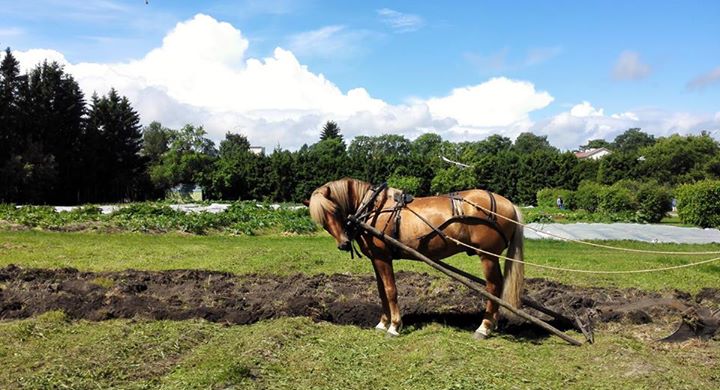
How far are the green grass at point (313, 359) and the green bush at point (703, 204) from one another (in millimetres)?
26020

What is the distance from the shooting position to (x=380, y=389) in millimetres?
5391

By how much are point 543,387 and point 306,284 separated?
5870mm

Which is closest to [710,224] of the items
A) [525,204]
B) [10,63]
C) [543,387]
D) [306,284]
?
[525,204]

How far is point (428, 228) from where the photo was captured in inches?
298

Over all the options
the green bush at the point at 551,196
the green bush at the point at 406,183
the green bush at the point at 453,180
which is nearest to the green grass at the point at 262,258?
the green bush at the point at 551,196

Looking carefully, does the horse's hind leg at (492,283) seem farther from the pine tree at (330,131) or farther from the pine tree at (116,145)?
the pine tree at (330,131)

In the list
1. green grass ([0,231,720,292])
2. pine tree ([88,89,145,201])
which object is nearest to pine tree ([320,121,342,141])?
pine tree ([88,89,145,201])

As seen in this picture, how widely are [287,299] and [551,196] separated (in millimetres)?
41732

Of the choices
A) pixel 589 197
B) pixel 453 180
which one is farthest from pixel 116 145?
pixel 589 197

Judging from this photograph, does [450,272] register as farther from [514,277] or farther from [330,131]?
[330,131]

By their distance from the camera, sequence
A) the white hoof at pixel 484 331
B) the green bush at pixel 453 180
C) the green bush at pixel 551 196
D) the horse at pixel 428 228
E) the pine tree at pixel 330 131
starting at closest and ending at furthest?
the white hoof at pixel 484 331
the horse at pixel 428 228
the green bush at pixel 551 196
the green bush at pixel 453 180
the pine tree at pixel 330 131

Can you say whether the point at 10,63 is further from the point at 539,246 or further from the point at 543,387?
the point at 543,387

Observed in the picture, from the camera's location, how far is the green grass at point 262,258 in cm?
1279

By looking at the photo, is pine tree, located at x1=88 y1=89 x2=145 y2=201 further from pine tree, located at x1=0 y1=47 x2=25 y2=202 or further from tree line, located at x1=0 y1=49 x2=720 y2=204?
pine tree, located at x1=0 y1=47 x2=25 y2=202
